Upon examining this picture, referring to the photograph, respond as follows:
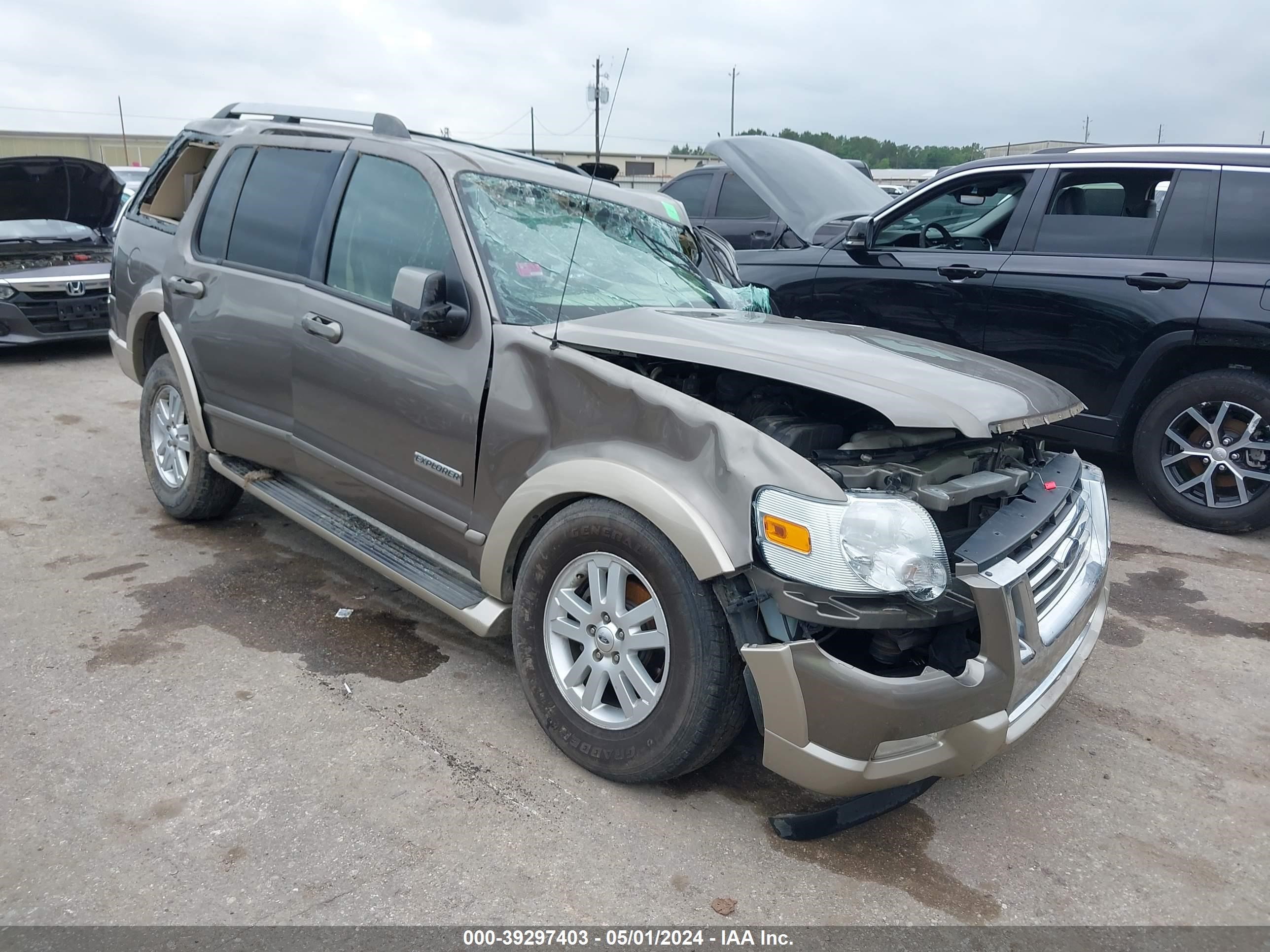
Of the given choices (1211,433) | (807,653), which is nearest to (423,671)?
(807,653)

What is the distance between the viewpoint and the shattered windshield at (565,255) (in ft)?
10.7

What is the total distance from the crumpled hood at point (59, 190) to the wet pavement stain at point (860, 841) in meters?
8.10

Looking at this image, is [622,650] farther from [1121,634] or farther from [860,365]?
[1121,634]

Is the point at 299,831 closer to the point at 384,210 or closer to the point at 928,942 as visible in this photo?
the point at 928,942

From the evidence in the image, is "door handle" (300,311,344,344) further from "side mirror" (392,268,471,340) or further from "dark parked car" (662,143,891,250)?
"dark parked car" (662,143,891,250)

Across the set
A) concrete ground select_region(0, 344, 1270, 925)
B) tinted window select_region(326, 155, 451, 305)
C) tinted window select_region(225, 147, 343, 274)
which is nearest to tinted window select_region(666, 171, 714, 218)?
tinted window select_region(225, 147, 343, 274)

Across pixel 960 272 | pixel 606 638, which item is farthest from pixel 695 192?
pixel 606 638

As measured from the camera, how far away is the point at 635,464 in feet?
8.75

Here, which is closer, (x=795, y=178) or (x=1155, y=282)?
(x=1155, y=282)

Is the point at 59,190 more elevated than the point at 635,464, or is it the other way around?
the point at 59,190

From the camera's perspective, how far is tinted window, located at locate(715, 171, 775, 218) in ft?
32.0

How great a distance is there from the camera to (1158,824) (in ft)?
9.14

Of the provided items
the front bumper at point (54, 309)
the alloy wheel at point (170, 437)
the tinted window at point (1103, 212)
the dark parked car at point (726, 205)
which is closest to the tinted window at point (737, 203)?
the dark parked car at point (726, 205)

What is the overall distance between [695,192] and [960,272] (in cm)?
496
